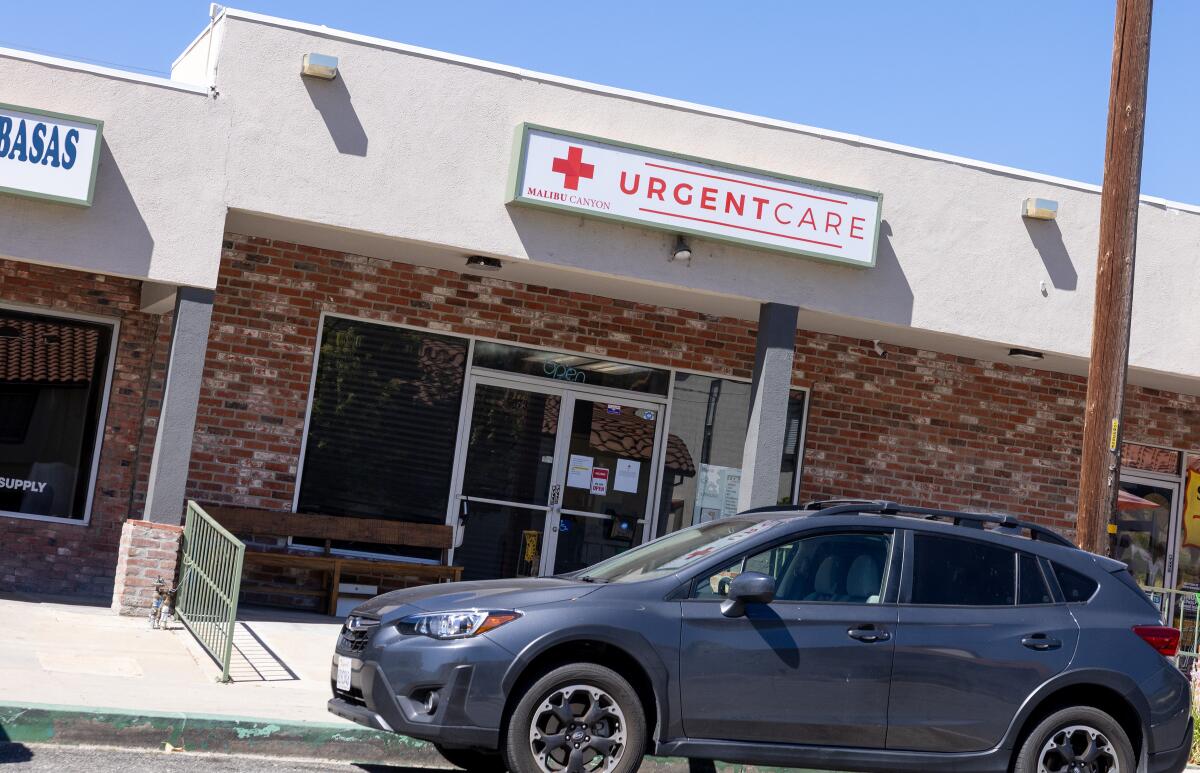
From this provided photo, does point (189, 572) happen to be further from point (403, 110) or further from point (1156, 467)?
point (1156, 467)

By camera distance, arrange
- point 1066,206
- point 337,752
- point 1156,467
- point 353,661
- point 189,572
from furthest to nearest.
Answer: point 1156,467 → point 1066,206 → point 189,572 → point 337,752 → point 353,661

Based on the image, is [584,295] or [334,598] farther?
[584,295]

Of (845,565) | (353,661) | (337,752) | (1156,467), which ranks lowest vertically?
(337,752)

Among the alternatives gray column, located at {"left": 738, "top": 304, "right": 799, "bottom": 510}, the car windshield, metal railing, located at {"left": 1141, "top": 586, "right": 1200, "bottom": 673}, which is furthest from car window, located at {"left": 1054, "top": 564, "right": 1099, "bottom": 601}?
metal railing, located at {"left": 1141, "top": 586, "right": 1200, "bottom": 673}

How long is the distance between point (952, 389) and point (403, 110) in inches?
278

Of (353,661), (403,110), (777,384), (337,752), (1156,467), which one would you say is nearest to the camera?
(353,661)

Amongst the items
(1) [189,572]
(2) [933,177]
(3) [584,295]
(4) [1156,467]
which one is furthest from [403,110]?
(4) [1156,467]

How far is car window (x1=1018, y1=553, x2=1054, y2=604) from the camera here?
Result: 7676mm

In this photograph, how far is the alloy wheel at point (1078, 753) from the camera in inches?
294

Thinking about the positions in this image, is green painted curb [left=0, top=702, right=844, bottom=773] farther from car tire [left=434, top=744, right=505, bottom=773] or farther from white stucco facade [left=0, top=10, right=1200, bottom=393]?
white stucco facade [left=0, top=10, right=1200, bottom=393]

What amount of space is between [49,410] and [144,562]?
108 inches

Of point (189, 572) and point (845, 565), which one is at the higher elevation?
point (845, 565)

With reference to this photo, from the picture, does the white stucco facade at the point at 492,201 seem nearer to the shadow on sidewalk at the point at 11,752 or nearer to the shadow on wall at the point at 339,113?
the shadow on wall at the point at 339,113

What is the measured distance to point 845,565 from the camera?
7.54m
